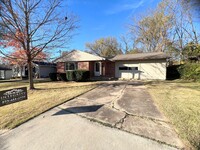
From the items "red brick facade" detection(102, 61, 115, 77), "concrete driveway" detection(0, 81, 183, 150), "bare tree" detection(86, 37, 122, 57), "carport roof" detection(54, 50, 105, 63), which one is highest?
"bare tree" detection(86, 37, 122, 57)

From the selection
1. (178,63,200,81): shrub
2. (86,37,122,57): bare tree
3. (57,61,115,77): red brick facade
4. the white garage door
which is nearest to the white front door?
(57,61,115,77): red brick facade

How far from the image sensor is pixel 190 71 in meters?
14.2

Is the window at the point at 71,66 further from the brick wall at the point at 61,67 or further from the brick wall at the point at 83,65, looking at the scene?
the brick wall at the point at 83,65

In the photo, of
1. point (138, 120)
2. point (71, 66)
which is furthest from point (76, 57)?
point (138, 120)

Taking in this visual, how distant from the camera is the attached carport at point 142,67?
1537cm

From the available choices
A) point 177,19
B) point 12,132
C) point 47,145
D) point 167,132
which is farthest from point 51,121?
point 177,19

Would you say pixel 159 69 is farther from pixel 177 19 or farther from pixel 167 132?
pixel 167 132

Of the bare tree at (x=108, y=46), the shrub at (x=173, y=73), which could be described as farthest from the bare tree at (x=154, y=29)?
the shrub at (x=173, y=73)

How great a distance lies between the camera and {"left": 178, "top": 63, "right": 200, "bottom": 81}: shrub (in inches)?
524

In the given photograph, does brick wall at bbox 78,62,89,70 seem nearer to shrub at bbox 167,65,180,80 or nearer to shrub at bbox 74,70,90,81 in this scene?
shrub at bbox 74,70,90,81

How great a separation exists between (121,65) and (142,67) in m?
2.68

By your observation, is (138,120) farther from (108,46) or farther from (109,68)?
(108,46)

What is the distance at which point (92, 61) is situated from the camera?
17.6m

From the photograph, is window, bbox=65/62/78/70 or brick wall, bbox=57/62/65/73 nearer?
window, bbox=65/62/78/70
